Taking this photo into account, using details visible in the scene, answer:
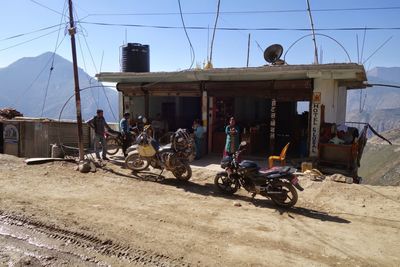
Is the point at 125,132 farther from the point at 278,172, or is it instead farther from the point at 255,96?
the point at 278,172

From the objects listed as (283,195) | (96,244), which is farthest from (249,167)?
(96,244)

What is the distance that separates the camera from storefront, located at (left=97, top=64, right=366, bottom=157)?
11.5m

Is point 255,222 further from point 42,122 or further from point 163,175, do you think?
point 42,122

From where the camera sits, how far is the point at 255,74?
39.7 ft

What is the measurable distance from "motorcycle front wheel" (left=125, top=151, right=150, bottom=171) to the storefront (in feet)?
13.9

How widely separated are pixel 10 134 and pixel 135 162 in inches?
332

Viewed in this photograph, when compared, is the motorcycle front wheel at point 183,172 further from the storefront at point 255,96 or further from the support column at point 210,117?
the support column at point 210,117

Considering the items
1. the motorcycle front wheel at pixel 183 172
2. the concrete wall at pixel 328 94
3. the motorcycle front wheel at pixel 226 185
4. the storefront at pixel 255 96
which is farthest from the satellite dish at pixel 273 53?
the motorcycle front wheel at pixel 226 185

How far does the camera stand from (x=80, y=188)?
843cm

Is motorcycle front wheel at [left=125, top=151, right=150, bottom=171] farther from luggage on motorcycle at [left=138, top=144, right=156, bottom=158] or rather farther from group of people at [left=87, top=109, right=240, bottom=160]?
group of people at [left=87, top=109, right=240, bottom=160]

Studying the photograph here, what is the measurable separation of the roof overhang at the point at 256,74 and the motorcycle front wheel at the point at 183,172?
4.56m

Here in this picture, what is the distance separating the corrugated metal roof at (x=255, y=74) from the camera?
34.6 ft

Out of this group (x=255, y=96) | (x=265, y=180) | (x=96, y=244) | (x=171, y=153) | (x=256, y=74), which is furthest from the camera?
(x=255, y=96)

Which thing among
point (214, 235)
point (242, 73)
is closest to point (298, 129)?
point (242, 73)
